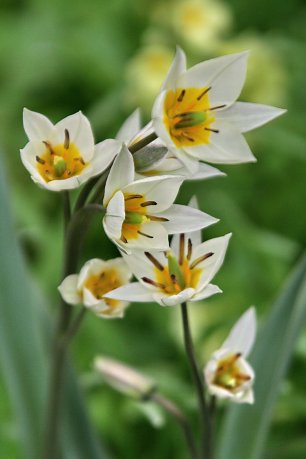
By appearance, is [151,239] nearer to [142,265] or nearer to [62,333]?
[142,265]

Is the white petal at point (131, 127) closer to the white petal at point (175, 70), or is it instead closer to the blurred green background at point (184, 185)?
the white petal at point (175, 70)

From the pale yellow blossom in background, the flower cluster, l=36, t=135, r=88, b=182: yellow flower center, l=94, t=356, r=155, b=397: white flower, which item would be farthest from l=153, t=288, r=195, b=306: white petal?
the pale yellow blossom in background

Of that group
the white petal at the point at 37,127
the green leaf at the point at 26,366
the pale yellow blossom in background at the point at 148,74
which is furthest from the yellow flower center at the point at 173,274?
the pale yellow blossom in background at the point at 148,74

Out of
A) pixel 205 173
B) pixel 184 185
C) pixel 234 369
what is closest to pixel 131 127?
pixel 205 173

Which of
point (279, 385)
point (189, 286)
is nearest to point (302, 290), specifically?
point (279, 385)

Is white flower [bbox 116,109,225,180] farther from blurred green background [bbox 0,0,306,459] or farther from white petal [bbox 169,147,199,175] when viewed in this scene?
blurred green background [bbox 0,0,306,459]

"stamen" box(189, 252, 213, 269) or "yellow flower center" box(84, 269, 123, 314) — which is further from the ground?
"stamen" box(189, 252, 213, 269)
